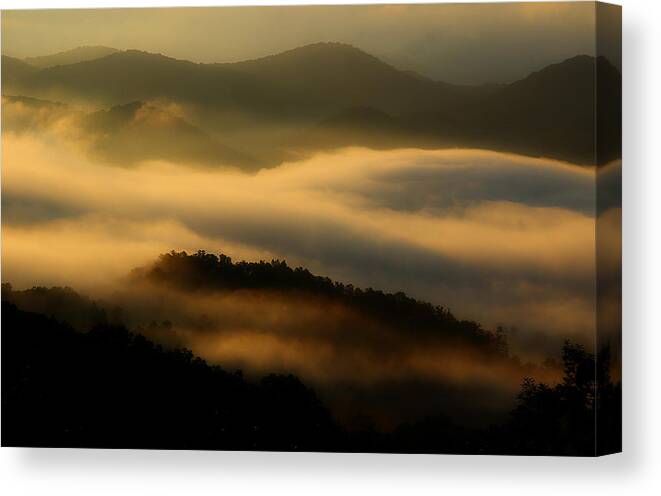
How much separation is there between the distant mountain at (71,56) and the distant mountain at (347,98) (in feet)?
0.14

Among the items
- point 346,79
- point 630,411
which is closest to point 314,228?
point 346,79

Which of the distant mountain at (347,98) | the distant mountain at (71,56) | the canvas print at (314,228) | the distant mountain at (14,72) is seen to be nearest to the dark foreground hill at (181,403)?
the canvas print at (314,228)

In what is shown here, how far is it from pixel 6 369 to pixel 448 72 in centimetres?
301

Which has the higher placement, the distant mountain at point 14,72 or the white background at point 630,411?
the distant mountain at point 14,72

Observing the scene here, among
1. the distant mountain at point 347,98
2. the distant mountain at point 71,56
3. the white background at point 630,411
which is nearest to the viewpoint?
the distant mountain at point 347,98

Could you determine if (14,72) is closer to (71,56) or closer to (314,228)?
(71,56)

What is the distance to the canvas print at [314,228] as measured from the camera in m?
8.32

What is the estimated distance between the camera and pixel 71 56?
8.65 m

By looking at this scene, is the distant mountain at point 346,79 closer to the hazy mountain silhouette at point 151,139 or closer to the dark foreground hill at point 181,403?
the hazy mountain silhouette at point 151,139

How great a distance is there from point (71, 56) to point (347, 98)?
1606mm

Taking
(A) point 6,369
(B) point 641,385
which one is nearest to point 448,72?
(B) point 641,385

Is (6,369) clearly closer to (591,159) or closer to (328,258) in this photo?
(328,258)

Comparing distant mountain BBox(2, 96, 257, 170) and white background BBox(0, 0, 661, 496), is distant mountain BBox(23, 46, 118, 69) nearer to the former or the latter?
distant mountain BBox(2, 96, 257, 170)

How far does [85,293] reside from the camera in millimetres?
8617
